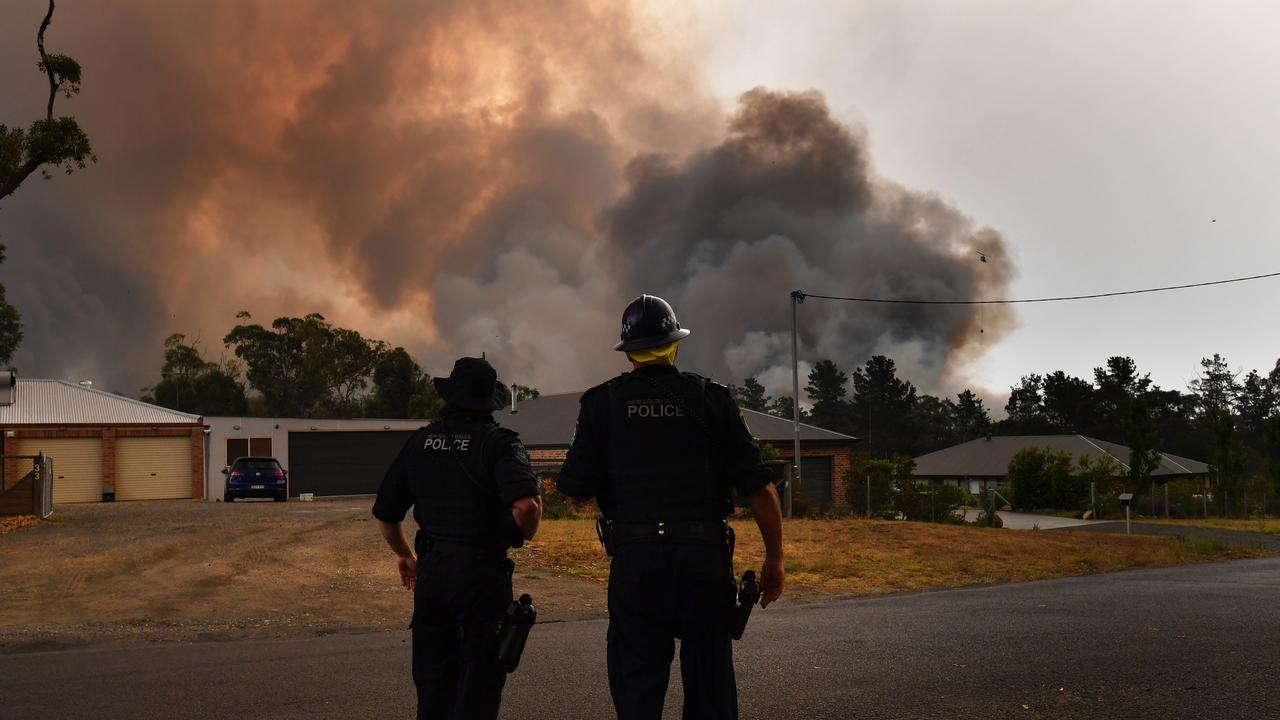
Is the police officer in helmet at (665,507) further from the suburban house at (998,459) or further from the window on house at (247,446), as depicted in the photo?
the suburban house at (998,459)

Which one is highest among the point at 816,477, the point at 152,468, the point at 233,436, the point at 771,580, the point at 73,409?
the point at 73,409

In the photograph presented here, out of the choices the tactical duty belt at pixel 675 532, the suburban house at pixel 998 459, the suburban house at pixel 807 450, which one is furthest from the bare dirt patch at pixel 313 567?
the suburban house at pixel 998 459

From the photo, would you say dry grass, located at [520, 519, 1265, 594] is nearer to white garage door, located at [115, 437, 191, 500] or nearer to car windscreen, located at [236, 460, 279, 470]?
car windscreen, located at [236, 460, 279, 470]

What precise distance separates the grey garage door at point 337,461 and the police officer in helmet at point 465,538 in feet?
123

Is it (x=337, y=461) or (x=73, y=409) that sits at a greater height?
(x=73, y=409)

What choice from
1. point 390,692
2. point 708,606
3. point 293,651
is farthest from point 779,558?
point 293,651

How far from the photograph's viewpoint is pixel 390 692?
599 centimetres

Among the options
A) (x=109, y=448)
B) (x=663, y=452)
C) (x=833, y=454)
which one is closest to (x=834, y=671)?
(x=663, y=452)

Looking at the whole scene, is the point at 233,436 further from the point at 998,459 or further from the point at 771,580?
the point at 998,459

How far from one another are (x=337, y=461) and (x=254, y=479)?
966cm

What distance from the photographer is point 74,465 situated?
38.2 m

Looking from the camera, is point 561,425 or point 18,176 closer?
point 18,176

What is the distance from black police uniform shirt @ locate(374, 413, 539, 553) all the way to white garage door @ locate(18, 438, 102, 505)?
3930 cm

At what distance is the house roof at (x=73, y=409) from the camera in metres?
38.8
